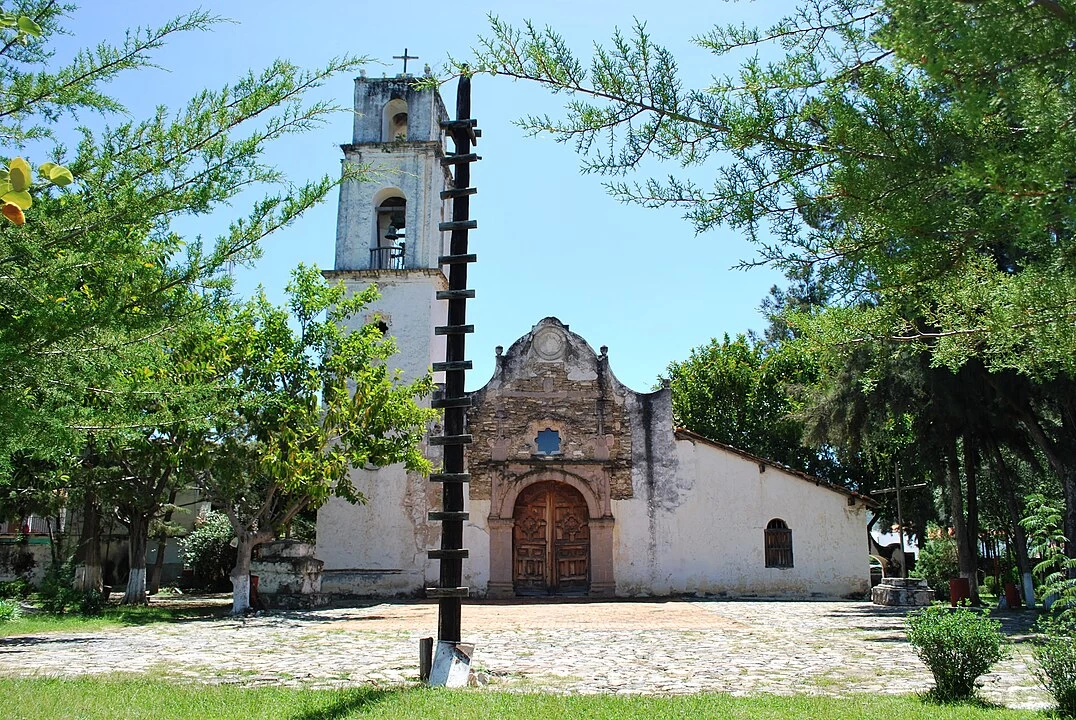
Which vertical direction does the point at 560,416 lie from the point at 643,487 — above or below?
above

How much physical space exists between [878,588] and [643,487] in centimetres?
565

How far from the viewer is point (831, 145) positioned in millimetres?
4219

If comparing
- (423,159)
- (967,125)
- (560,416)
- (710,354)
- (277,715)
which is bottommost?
(277,715)

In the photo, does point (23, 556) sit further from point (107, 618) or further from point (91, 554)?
point (107, 618)

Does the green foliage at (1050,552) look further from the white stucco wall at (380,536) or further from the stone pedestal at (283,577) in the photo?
the white stucco wall at (380,536)

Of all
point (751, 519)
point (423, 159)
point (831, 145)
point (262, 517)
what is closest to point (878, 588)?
point (751, 519)

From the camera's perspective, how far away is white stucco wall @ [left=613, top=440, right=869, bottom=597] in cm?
2061

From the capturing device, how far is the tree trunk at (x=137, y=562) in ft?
57.4

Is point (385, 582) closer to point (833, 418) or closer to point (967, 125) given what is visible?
point (833, 418)

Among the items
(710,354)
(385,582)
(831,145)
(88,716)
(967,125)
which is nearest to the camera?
(967,125)

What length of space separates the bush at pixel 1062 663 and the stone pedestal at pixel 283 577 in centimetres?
1366

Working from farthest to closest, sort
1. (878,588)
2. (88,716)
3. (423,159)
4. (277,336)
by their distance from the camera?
(423,159) < (878,588) < (277,336) < (88,716)

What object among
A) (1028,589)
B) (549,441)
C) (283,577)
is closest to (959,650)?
(1028,589)

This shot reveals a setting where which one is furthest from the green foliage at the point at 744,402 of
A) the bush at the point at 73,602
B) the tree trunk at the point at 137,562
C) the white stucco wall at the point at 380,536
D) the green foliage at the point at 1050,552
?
the green foliage at the point at 1050,552
